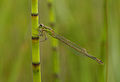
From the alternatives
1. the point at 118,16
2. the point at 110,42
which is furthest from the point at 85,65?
the point at 118,16

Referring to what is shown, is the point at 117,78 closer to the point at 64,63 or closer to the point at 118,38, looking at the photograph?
the point at 118,38

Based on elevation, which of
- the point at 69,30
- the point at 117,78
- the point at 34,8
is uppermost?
the point at 69,30

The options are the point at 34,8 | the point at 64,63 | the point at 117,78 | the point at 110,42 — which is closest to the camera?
the point at 34,8

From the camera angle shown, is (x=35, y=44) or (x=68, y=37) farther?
(x=68, y=37)

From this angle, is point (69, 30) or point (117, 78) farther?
point (69, 30)

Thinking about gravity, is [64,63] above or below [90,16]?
below

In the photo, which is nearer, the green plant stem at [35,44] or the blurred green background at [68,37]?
the green plant stem at [35,44]

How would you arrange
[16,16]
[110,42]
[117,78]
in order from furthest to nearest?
[16,16], [110,42], [117,78]

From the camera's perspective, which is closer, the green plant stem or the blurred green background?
the green plant stem
